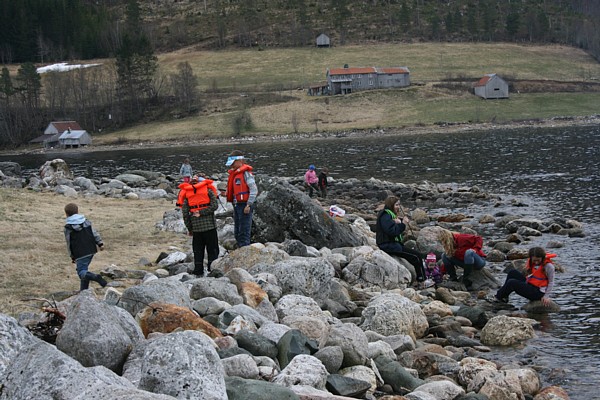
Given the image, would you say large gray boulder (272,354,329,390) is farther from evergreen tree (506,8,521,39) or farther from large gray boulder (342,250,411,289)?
evergreen tree (506,8,521,39)

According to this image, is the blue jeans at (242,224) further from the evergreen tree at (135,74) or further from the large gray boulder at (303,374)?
the evergreen tree at (135,74)

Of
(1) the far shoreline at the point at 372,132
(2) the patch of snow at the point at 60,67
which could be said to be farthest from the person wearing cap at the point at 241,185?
(2) the patch of snow at the point at 60,67

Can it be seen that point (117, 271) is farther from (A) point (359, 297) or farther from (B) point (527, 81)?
(B) point (527, 81)

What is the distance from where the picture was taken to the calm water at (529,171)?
12.5 meters

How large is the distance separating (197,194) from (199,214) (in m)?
0.43

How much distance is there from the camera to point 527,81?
401 feet

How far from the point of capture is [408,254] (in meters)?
17.4

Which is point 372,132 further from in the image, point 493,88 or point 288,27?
point 288,27

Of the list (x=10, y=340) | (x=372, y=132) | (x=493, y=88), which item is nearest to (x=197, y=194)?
(x=10, y=340)

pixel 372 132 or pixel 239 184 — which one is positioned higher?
pixel 239 184

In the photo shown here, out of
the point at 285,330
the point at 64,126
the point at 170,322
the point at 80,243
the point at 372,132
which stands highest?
the point at 80,243

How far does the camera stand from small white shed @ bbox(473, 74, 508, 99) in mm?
112562

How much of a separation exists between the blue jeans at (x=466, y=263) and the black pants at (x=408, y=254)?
661 mm

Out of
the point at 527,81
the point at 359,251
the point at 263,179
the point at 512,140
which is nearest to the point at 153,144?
the point at 512,140
